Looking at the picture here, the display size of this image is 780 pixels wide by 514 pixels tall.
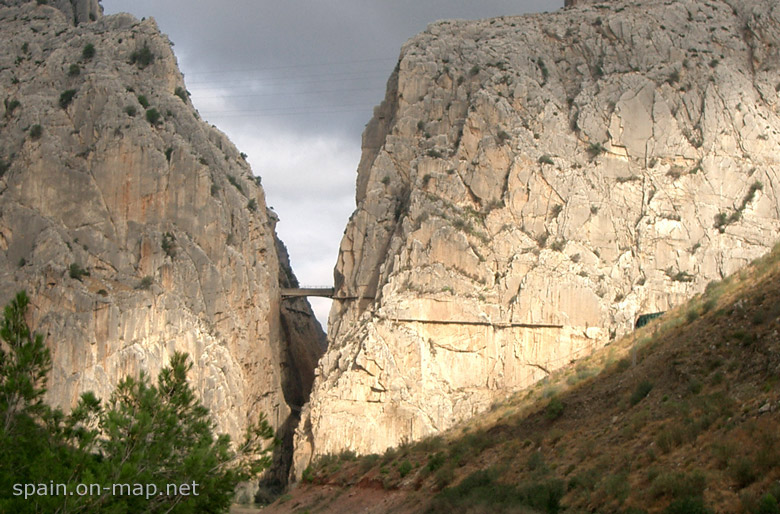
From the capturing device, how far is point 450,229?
57625 mm

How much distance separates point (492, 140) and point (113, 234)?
1039 inches

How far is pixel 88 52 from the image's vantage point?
238ft

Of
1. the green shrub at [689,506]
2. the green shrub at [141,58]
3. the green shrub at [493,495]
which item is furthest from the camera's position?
the green shrub at [141,58]

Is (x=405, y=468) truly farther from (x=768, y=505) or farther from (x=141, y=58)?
(x=141, y=58)

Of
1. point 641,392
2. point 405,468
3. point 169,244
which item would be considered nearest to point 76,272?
point 169,244

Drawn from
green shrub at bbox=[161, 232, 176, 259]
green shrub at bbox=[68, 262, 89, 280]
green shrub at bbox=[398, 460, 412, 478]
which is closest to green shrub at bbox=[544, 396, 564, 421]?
green shrub at bbox=[398, 460, 412, 478]

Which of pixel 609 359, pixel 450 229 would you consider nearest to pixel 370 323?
pixel 450 229

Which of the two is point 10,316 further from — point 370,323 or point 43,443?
point 370,323

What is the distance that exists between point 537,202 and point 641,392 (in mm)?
30207

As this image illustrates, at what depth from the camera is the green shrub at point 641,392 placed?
30.0 m

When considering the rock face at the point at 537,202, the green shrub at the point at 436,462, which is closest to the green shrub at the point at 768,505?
the green shrub at the point at 436,462

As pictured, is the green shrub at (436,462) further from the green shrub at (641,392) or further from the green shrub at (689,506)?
the green shrub at (689,506)

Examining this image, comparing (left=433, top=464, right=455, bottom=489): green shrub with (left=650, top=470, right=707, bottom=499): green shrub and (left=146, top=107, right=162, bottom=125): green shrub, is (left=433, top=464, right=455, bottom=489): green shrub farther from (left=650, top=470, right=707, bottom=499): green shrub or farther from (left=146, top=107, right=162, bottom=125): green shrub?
(left=146, top=107, right=162, bottom=125): green shrub

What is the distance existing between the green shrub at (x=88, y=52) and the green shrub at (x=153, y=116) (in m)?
7.20
